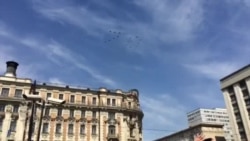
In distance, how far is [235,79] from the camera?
61.4m

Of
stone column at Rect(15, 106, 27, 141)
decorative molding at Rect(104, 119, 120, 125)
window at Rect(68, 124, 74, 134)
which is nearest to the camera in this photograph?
stone column at Rect(15, 106, 27, 141)

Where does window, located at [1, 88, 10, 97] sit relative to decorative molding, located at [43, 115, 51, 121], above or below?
above

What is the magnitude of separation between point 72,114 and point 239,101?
35971 millimetres

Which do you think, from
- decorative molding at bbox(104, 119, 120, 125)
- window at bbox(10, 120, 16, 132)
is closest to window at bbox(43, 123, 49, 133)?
window at bbox(10, 120, 16, 132)

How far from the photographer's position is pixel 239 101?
5897 cm

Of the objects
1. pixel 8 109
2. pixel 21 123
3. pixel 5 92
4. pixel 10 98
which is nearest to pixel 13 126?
pixel 21 123

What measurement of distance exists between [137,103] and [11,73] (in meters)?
25.0

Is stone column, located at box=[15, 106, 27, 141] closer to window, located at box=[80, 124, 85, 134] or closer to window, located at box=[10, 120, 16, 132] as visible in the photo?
window, located at box=[10, 120, 16, 132]

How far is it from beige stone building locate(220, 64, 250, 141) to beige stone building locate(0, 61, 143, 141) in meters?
21.8

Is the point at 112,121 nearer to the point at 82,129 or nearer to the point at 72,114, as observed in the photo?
the point at 82,129

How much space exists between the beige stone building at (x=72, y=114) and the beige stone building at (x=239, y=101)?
21803 mm

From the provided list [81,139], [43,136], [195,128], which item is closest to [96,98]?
[81,139]

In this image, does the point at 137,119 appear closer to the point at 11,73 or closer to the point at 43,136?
the point at 43,136

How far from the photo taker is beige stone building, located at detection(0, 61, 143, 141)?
148 ft
